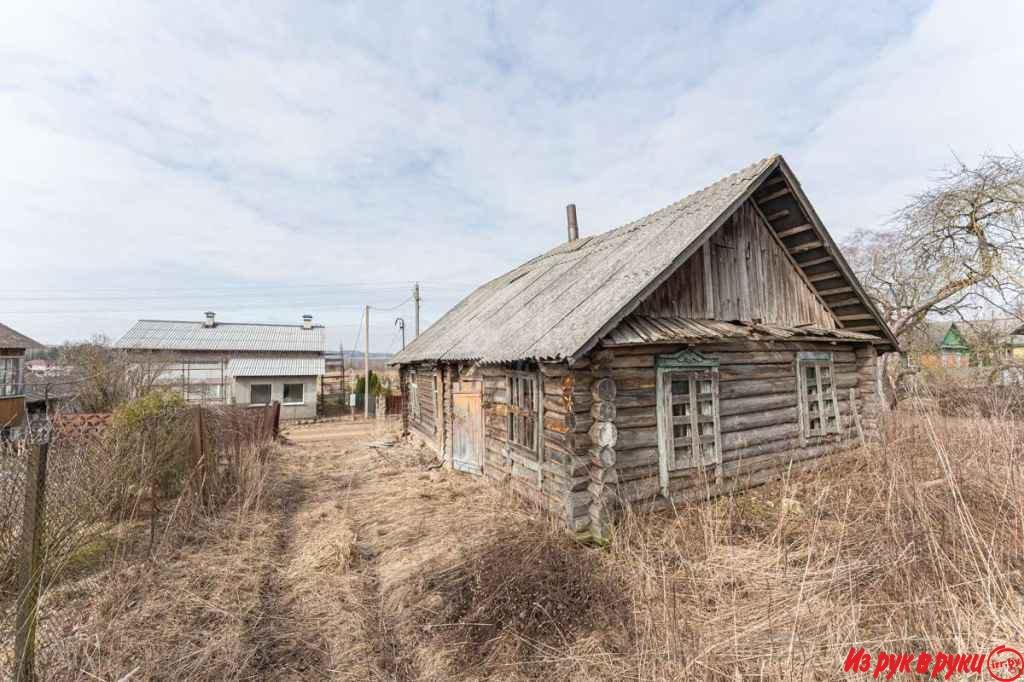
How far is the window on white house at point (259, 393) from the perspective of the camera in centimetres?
2627

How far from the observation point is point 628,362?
6.94 m

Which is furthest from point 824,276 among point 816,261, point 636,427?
point 636,427

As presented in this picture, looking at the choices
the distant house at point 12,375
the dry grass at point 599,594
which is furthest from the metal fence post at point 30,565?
the distant house at point 12,375

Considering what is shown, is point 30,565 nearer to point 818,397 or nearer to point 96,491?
point 96,491

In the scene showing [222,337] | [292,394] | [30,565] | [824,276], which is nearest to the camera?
[30,565]

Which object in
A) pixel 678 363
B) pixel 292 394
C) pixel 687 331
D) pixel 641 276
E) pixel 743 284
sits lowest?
pixel 292 394

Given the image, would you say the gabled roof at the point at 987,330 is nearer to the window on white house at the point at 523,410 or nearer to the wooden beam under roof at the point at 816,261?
the wooden beam under roof at the point at 816,261

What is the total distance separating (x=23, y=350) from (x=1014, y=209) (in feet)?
122

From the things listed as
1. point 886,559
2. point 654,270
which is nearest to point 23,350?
point 654,270

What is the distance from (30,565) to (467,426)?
790cm

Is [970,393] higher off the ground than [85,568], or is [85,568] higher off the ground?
[970,393]

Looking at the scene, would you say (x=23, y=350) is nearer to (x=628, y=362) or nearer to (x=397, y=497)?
(x=397, y=497)

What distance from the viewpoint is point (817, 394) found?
31.4 feet

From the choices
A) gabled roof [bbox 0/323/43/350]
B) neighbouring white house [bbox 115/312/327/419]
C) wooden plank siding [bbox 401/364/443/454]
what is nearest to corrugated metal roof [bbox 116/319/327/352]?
neighbouring white house [bbox 115/312/327/419]
